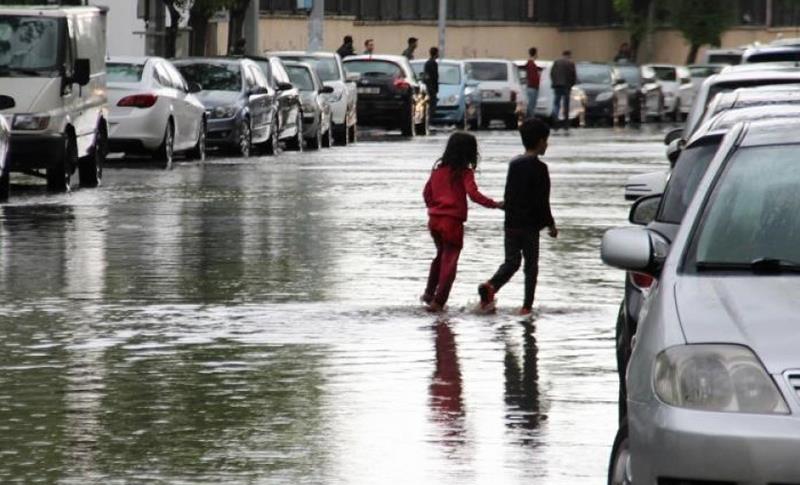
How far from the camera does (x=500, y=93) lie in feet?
194

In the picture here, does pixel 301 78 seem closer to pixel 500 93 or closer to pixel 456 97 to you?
A: pixel 456 97

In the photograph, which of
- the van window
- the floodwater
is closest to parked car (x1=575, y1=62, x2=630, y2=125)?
the van window

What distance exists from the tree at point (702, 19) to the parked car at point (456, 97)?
35.7 meters

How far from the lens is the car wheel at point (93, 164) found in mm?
29688

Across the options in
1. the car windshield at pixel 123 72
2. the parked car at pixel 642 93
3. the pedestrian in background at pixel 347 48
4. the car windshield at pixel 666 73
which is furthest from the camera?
the car windshield at pixel 666 73

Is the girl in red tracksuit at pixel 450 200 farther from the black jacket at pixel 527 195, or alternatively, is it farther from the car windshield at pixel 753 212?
the car windshield at pixel 753 212

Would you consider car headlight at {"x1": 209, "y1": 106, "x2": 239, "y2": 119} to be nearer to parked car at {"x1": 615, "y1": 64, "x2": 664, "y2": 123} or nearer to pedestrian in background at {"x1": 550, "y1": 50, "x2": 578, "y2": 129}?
pedestrian in background at {"x1": 550, "y1": 50, "x2": 578, "y2": 129}

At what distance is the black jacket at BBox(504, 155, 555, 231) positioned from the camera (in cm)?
1566

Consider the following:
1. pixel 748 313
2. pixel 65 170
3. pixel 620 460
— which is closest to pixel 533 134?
pixel 620 460

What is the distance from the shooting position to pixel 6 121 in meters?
26.8

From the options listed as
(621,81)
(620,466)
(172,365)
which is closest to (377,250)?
(172,365)


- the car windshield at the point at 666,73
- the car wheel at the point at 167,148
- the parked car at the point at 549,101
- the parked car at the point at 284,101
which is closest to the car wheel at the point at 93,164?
the car wheel at the point at 167,148

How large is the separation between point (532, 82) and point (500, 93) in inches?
30.5

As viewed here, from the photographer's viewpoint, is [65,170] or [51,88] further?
[65,170]
